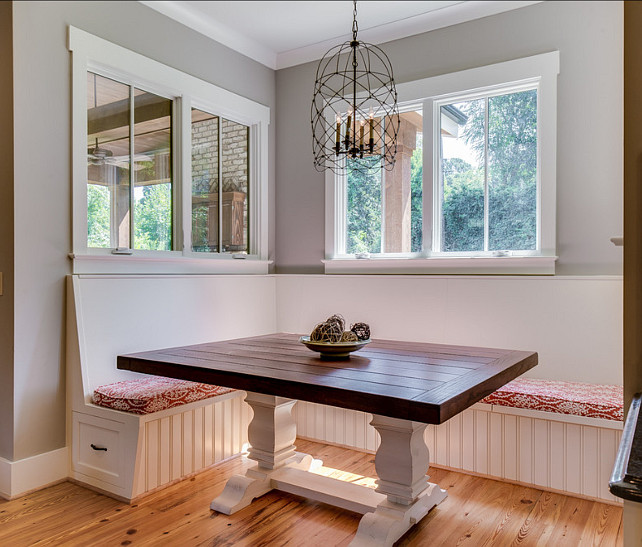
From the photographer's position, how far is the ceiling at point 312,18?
9.27 feet

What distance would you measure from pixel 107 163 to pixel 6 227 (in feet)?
1.93

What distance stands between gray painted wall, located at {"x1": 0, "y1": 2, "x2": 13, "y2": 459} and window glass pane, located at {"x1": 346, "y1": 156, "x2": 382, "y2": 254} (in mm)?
1880

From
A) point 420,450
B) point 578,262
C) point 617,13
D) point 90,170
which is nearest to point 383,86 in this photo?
point 617,13

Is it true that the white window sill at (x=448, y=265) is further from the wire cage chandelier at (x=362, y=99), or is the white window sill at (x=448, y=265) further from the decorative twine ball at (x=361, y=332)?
the decorative twine ball at (x=361, y=332)

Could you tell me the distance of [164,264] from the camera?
281cm

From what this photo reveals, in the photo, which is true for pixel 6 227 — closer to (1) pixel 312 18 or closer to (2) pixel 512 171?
(1) pixel 312 18

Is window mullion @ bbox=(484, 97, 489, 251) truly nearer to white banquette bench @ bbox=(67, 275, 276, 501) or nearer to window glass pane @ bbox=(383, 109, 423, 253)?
window glass pane @ bbox=(383, 109, 423, 253)

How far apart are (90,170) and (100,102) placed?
354 mm

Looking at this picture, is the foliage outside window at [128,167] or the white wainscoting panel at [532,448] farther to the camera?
the foliage outside window at [128,167]

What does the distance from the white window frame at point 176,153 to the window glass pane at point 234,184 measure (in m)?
0.05

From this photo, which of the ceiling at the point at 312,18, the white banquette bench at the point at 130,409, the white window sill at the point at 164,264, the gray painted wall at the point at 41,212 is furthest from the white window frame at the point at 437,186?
the gray painted wall at the point at 41,212

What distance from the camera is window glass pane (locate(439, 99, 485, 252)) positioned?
9.53 ft

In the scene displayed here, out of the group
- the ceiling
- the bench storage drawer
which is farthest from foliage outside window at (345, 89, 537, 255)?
the bench storage drawer

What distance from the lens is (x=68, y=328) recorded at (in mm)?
2355
